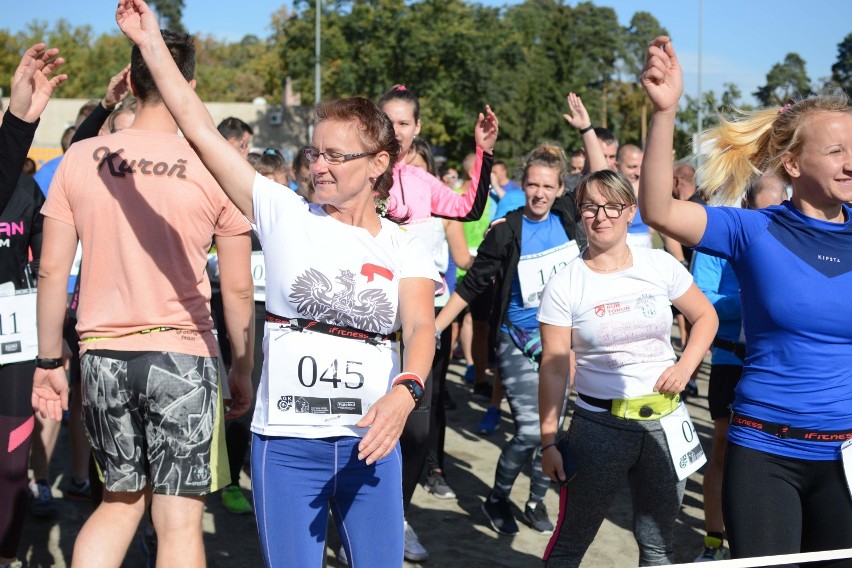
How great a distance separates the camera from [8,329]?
4.25 meters

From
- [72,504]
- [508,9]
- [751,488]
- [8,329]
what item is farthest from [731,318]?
[508,9]

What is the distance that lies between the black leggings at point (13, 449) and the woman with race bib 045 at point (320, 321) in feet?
6.01

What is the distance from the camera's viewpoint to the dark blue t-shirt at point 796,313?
290 cm

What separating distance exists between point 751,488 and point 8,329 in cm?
330


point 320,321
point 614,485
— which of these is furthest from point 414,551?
point 320,321

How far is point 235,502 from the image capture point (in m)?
5.62

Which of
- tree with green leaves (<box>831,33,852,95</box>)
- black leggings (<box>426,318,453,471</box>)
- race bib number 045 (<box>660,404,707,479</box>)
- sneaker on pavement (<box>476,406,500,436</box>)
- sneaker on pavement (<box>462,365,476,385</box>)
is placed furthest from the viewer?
tree with green leaves (<box>831,33,852,95</box>)

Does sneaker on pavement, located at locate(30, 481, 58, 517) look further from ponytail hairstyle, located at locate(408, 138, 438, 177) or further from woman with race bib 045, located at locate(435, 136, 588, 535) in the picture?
ponytail hairstyle, located at locate(408, 138, 438, 177)

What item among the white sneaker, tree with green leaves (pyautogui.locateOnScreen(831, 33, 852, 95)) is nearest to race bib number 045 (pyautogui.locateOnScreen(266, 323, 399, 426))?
the white sneaker

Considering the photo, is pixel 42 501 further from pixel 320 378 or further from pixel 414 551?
pixel 320 378

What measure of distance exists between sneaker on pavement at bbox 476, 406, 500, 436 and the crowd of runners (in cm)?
318

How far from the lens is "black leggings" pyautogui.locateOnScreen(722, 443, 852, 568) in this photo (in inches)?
117

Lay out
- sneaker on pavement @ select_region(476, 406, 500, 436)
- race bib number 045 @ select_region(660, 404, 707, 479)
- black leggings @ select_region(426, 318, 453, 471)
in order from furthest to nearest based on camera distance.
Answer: sneaker on pavement @ select_region(476, 406, 500, 436)
black leggings @ select_region(426, 318, 453, 471)
race bib number 045 @ select_region(660, 404, 707, 479)

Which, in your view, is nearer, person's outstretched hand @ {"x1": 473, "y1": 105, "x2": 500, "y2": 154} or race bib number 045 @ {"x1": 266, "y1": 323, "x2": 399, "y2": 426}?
race bib number 045 @ {"x1": 266, "y1": 323, "x2": 399, "y2": 426}
